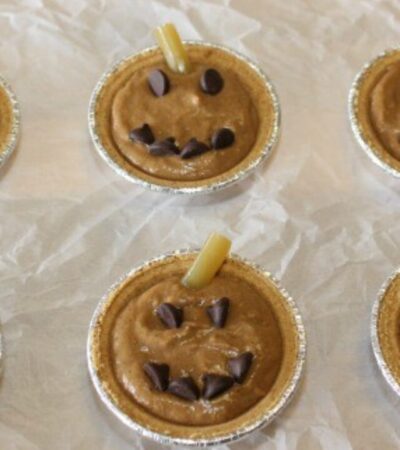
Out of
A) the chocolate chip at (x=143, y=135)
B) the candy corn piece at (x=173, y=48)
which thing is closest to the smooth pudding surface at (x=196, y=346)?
the chocolate chip at (x=143, y=135)

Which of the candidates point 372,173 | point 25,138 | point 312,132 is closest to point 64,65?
point 25,138

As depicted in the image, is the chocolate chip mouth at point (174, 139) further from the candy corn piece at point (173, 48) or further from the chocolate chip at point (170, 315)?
the chocolate chip at point (170, 315)

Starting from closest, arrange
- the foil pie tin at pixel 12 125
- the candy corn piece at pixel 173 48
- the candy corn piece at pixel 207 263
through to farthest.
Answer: the candy corn piece at pixel 207 263 < the foil pie tin at pixel 12 125 < the candy corn piece at pixel 173 48

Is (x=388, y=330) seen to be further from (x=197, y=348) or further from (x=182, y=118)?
(x=182, y=118)

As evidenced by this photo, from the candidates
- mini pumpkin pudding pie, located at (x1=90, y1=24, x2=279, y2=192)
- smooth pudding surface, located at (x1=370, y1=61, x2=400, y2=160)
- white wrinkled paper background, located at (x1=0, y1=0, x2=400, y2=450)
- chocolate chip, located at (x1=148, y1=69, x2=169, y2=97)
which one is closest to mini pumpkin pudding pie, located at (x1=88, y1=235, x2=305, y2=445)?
white wrinkled paper background, located at (x1=0, y1=0, x2=400, y2=450)

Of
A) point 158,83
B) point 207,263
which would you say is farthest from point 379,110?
point 207,263

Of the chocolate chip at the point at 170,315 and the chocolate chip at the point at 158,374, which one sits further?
the chocolate chip at the point at 170,315

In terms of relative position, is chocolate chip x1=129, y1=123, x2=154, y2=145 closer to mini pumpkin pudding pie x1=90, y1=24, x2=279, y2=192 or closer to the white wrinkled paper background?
mini pumpkin pudding pie x1=90, y1=24, x2=279, y2=192

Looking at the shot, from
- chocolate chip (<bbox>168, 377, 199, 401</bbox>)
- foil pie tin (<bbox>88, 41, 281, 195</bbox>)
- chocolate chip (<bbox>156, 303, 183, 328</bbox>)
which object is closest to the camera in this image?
Result: chocolate chip (<bbox>168, 377, 199, 401</bbox>)
